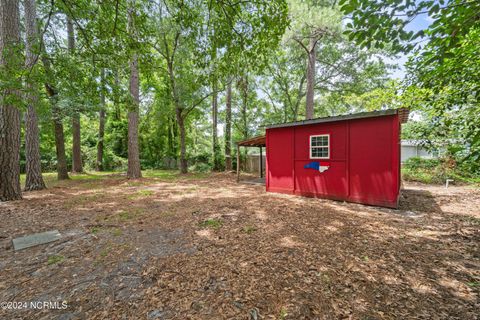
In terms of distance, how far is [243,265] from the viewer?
8.22 feet

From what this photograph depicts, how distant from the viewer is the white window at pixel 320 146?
6456 millimetres

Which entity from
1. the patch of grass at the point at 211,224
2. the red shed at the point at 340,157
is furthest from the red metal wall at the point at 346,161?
the patch of grass at the point at 211,224

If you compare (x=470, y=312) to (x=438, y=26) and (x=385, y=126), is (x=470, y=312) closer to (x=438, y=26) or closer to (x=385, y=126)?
(x=438, y=26)

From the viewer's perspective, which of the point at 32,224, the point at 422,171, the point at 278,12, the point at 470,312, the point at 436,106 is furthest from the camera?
the point at 422,171

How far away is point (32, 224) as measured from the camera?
3730mm

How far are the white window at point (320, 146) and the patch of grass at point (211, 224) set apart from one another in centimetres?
422

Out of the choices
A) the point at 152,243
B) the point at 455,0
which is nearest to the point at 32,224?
the point at 152,243

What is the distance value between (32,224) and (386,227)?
688cm

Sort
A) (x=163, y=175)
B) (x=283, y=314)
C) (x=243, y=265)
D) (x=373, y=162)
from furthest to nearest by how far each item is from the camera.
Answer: (x=163, y=175) → (x=373, y=162) → (x=243, y=265) → (x=283, y=314)

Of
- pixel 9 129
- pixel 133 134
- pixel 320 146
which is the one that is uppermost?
pixel 133 134

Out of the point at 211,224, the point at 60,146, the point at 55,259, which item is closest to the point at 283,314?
the point at 211,224

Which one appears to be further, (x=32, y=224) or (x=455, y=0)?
(x=32, y=224)

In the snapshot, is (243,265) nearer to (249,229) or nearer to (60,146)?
(249,229)

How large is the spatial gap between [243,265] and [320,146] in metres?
5.22
